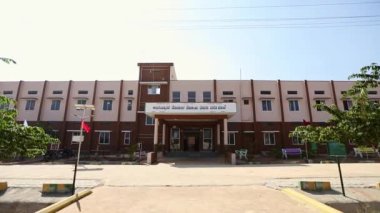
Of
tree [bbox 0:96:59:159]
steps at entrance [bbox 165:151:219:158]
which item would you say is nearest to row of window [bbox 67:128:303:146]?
steps at entrance [bbox 165:151:219:158]

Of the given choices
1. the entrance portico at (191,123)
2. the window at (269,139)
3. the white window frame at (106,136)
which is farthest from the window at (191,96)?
the white window frame at (106,136)

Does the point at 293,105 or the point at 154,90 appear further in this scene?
the point at 154,90

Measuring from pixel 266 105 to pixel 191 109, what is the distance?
12113 millimetres

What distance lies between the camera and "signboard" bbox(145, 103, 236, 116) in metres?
20.9

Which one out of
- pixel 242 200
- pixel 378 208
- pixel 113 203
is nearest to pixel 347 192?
pixel 378 208

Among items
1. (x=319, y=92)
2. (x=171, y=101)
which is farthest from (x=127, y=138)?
(x=319, y=92)

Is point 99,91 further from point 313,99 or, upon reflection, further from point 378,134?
point 378,134

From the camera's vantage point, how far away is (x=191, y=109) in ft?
68.9

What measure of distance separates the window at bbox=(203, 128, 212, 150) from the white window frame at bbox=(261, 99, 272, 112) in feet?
23.2

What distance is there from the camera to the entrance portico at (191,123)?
2094 cm

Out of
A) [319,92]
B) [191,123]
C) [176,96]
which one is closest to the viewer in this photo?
[191,123]

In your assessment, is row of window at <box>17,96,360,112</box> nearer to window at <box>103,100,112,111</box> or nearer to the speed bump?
window at <box>103,100,112,111</box>

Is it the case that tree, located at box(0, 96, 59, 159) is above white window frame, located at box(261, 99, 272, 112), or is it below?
below

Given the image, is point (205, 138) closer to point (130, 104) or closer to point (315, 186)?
point (130, 104)
